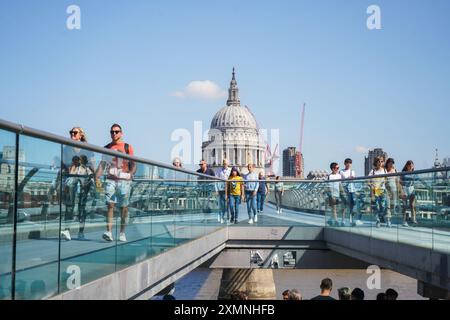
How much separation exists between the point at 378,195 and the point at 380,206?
0.22m

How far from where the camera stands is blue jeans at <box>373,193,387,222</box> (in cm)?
1329

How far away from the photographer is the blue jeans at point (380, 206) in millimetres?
13289

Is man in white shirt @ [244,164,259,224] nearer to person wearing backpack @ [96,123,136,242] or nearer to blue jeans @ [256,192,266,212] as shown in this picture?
blue jeans @ [256,192,266,212]

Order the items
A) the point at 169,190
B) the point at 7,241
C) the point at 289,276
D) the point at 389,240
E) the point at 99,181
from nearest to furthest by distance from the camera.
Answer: the point at 7,241 → the point at 99,181 → the point at 169,190 → the point at 389,240 → the point at 289,276

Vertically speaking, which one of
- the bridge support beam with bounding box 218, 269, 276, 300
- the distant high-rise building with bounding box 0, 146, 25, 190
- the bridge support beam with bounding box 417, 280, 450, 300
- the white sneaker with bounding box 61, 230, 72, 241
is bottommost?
the bridge support beam with bounding box 218, 269, 276, 300

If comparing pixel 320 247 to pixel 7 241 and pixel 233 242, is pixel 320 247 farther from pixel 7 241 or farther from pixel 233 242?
pixel 7 241

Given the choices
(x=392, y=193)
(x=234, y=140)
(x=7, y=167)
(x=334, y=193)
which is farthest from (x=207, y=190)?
(x=234, y=140)

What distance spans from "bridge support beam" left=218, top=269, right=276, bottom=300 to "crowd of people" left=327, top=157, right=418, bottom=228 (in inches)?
809

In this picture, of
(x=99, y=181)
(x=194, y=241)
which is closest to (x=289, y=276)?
(x=194, y=241)

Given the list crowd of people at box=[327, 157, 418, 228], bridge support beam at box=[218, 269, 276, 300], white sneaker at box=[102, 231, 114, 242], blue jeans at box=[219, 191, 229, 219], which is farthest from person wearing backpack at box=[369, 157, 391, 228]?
bridge support beam at box=[218, 269, 276, 300]

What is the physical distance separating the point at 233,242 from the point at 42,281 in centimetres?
1438

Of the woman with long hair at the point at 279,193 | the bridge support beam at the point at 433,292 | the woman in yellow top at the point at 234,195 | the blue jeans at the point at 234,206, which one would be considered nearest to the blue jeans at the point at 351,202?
the woman in yellow top at the point at 234,195
